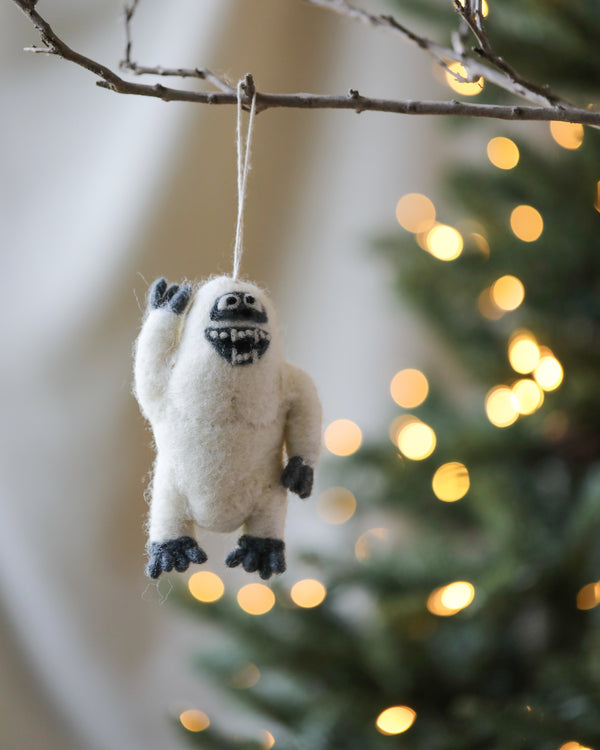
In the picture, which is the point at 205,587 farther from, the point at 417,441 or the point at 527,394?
the point at 527,394

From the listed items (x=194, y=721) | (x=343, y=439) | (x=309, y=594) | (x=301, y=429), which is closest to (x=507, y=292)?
(x=343, y=439)

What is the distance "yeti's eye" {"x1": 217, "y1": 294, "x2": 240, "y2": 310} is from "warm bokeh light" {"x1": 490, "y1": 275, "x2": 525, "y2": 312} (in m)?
0.62

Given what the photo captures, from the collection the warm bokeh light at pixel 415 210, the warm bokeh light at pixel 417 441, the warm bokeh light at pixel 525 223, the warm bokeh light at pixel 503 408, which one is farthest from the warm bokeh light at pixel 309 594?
the warm bokeh light at pixel 415 210

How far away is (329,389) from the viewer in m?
1.62

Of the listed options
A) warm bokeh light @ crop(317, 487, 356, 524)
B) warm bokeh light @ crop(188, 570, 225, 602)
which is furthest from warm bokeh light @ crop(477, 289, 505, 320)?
warm bokeh light @ crop(188, 570, 225, 602)

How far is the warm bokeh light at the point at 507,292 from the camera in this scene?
990 mm

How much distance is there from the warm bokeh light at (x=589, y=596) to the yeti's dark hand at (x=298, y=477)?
58 cm

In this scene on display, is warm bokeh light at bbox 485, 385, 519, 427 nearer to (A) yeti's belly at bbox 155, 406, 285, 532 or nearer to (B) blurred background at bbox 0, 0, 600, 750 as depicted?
(B) blurred background at bbox 0, 0, 600, 750

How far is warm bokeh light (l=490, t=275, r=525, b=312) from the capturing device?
3.25ft

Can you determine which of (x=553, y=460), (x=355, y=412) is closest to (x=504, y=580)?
(x=553, y=460)

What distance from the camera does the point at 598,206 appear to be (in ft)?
3.16

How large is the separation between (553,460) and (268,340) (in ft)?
2.28

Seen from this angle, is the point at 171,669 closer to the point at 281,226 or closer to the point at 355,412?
the point at 355,412

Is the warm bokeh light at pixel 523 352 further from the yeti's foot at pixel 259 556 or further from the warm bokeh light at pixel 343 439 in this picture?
the yeti's foot at pixel 259 556
